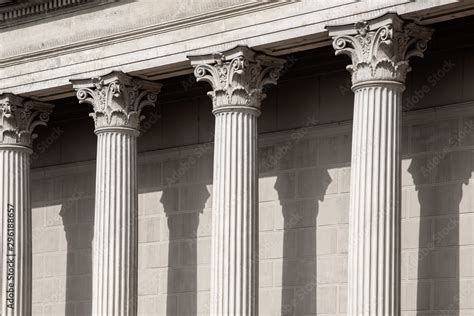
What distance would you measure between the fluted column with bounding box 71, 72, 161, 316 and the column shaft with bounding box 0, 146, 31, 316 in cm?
364

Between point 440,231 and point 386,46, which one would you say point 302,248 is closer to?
point 440,231

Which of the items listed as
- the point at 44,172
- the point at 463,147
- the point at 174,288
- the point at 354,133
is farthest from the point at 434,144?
the point at 44,172

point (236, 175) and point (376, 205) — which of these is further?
point (236, 175)

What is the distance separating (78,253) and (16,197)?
11.1 ft

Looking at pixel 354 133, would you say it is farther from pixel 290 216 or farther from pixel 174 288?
pixel 174 288

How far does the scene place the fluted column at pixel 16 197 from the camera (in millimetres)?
43500

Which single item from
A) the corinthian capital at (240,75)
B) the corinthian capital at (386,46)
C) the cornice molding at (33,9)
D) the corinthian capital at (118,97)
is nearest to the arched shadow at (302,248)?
the corinthian capital at (240,75)

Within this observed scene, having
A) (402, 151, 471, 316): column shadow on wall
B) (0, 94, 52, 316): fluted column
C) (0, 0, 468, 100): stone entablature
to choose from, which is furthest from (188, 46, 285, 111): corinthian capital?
(0, 94, 52, 316): fluted column

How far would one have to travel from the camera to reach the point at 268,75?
38375 millimetres

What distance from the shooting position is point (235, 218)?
37.5m

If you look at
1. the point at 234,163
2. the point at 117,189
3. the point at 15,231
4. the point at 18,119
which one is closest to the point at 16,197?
the point at 15,231

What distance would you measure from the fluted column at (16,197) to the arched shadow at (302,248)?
8.08 metres
